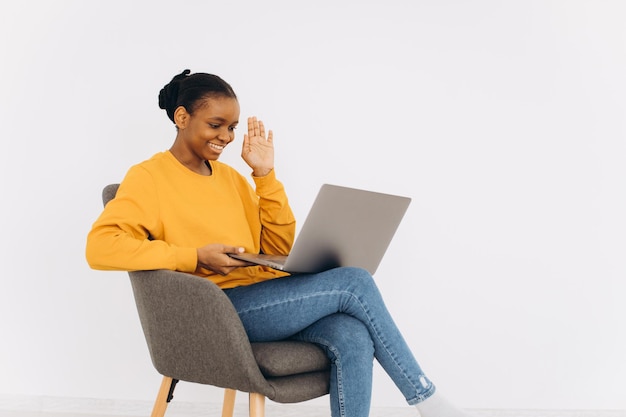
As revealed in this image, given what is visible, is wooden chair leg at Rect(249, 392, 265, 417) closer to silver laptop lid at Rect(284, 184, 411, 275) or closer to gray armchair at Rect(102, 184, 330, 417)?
gray armchair at Rect(102, 184, 330, 417)

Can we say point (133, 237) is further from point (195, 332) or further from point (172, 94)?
point (172, 94)

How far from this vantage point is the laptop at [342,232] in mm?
1656

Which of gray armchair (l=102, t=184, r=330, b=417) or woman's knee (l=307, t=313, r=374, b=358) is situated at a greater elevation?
woman's knee (l=307, t=313, r=374, b=358)

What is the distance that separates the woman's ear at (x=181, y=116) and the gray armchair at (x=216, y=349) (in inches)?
17.5

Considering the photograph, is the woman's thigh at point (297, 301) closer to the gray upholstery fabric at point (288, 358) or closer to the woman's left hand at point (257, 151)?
the gray upholstery fabric at point (288, 358)

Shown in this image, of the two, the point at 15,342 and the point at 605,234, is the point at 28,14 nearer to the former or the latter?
the point at 15,342

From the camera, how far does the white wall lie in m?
2.68

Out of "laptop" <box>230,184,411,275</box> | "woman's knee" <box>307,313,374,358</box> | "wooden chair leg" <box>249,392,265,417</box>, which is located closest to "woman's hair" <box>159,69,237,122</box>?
"laptop" <box>230,184,411,275</box>

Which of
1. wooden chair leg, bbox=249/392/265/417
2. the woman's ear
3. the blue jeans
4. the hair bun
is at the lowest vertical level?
wooden chair leg, bbox=249/392/265/417

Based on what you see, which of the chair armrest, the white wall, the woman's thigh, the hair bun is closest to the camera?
the chair armrest

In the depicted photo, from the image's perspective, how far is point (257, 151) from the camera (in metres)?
2.08

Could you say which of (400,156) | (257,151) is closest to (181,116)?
(257,151)

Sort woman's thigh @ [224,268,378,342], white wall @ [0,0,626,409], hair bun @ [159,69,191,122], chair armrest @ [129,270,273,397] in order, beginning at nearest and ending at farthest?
chair armrest @ [129,270,273,397] → woman's thigh @ [224,268,378,342] → hair bun @ [159,69,191,122] → white wall @ [0,0,626,409]

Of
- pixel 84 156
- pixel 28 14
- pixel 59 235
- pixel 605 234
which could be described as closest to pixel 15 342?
pixel 59 235
